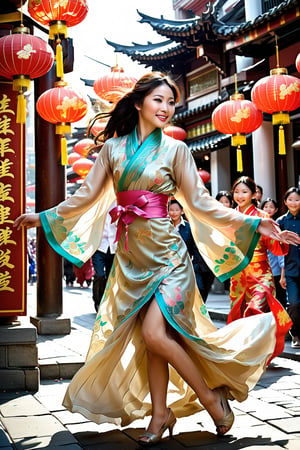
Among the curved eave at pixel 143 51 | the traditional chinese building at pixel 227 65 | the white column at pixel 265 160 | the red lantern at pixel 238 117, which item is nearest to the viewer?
the red lantern at pixel 238 117

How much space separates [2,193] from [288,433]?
2.85 m

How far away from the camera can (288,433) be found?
352cm

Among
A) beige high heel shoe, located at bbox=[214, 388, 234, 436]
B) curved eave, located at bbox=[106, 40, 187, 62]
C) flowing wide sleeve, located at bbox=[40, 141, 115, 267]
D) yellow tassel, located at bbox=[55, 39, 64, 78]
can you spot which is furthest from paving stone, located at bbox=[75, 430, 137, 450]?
curved eave, located at bbox=[106, 40, 187, 62]

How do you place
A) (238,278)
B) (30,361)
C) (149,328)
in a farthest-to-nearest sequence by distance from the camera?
(238,278) < (30,361) < (149,328)

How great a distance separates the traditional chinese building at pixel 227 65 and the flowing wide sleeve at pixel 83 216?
23.3 ft

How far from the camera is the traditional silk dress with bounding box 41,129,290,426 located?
3.59 metres

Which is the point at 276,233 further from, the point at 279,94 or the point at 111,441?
the point at 279,94

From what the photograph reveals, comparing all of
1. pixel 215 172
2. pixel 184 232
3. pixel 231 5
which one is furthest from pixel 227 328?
pixel 231 5

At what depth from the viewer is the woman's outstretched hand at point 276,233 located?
11.5 ft

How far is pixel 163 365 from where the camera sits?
353 cm

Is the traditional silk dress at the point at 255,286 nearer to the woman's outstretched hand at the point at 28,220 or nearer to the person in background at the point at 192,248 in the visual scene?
the person in background at the point at 192,248

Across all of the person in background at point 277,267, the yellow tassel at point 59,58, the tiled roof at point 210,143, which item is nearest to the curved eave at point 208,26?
the tiled roof at point 210,143

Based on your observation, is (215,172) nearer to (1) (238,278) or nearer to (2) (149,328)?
(1) (238,278)

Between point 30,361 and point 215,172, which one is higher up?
point 215,172
